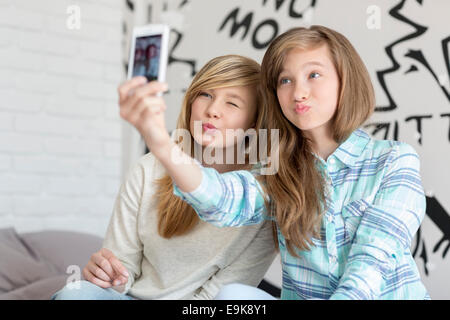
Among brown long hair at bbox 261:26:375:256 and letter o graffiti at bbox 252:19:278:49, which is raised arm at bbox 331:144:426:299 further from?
letter o graffiti at bbox 252:19:278:49

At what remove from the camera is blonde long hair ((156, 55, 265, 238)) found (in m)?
1.21

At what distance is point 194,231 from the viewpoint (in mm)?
1248

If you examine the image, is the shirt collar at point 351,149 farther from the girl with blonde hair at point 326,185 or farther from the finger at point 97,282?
the finger at point 97,282

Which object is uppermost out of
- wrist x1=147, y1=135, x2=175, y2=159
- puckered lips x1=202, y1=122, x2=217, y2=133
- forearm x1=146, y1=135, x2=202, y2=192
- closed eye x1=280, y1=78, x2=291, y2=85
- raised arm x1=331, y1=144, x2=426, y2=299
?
closed eye x1=280, y1=78, x2=291, y2=85

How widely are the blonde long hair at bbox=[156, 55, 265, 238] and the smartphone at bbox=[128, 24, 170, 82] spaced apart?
39 centimetres

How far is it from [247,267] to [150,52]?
61cm

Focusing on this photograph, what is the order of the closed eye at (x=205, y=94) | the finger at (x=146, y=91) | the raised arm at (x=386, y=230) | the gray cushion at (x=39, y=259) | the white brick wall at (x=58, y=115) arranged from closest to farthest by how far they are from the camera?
the finger at (x=146, y=91) < the raised arm at (x=386, y=230) < the closed eye at (x=205, y=94) < the gray cushion at (x=39, y=259) < the white brick wall at (x=58, y=115)

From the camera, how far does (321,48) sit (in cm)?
107

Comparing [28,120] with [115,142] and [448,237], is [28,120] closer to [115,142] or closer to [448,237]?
[115,142]

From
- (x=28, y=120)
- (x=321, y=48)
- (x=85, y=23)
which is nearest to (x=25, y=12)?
(x=85, y=23)

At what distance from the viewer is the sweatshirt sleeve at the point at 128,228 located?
126 cm

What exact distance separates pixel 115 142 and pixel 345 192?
1592mm

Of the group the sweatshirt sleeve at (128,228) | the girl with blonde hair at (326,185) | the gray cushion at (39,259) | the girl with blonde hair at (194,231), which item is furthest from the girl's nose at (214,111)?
the gray cushion at (39,259)

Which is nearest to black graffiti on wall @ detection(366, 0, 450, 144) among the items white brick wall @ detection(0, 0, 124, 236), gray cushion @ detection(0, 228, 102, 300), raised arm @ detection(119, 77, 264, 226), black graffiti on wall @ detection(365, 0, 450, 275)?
black graffiti on wall @ detection(365, 0, 450, 275)
